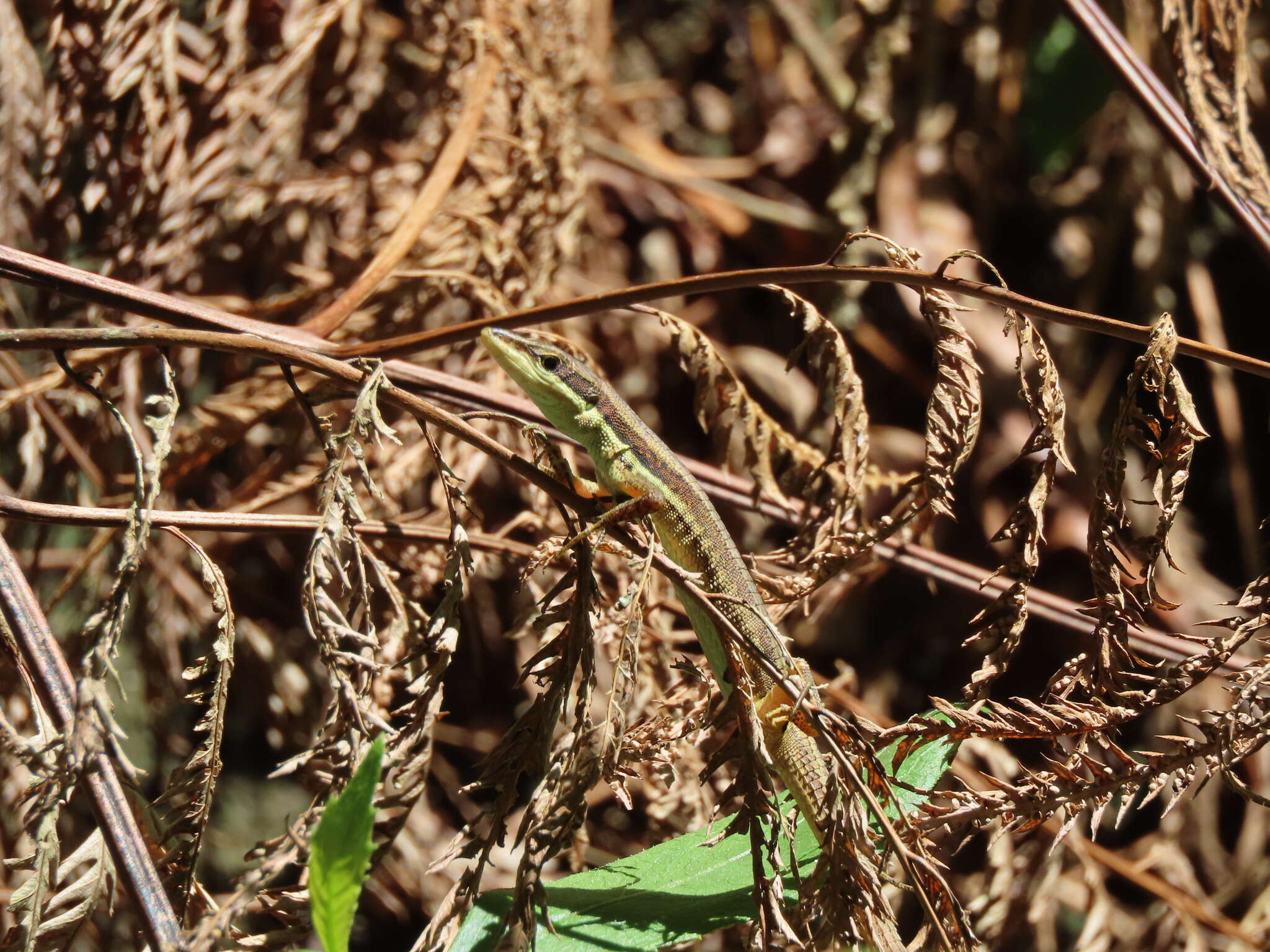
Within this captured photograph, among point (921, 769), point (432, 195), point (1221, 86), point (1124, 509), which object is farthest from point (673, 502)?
point (1221, 86)

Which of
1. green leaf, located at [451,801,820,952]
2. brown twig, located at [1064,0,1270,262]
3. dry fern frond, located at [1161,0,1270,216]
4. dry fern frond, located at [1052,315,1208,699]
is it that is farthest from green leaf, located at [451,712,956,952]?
dry fern frond, located at [1161,0,1270,216]

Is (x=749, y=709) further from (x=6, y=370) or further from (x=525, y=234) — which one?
(x=6, y=370)

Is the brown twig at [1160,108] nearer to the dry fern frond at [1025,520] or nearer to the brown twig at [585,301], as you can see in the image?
the brown twig at [585,301]

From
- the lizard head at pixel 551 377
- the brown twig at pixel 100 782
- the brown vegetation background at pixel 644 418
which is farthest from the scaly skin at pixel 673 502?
the brown twig at pixel 100 782

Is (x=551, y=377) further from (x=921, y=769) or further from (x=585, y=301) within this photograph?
(x=921, y=769)

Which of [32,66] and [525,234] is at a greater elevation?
[32,66]

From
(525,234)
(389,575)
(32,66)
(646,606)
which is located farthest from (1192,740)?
(32,66)

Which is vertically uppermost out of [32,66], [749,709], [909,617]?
[32,66]
